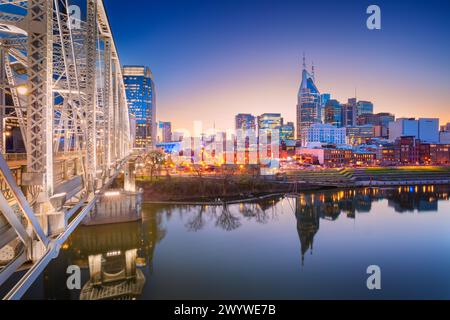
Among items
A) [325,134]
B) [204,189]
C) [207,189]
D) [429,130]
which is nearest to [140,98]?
[325,134]

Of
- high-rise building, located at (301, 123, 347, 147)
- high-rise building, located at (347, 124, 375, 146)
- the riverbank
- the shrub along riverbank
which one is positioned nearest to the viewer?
the riverbank

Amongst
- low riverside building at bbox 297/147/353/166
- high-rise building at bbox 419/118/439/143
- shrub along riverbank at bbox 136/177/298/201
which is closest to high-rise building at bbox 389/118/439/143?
high-rise building at bbox 419/118/439/143

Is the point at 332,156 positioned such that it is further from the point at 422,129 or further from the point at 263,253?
the point at 263,253

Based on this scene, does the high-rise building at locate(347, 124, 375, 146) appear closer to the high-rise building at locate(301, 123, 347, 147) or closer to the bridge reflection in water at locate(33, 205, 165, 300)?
the high-rise building at locate(301, 123, 347, 147)

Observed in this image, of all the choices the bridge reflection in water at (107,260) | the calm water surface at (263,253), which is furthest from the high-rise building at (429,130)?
the bridge reflection in water at (107,260)

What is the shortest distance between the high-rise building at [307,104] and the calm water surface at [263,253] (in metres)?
120

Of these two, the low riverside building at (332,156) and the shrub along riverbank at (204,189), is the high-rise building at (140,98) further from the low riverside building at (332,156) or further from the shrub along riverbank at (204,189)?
the shrub along riverbank at (204,189)

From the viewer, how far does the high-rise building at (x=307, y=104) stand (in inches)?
5704

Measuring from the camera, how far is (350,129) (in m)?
132

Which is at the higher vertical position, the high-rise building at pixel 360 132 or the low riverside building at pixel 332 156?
the high-rise building at pixel 360 132

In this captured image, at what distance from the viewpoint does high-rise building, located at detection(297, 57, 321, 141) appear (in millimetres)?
144875

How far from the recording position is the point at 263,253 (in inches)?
666

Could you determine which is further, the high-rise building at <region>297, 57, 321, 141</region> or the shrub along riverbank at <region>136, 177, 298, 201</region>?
the high-rise building at <region>297, 57, 321, 141</region>

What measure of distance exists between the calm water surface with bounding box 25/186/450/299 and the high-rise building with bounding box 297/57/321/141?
12032 centimetres
